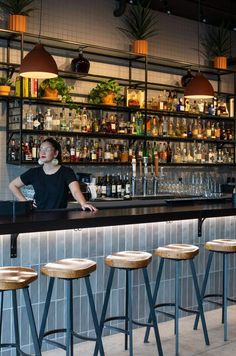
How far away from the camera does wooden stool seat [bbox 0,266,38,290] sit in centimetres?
304

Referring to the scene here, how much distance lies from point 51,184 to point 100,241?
75 cm

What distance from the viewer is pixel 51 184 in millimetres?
4758

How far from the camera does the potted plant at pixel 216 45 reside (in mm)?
8258

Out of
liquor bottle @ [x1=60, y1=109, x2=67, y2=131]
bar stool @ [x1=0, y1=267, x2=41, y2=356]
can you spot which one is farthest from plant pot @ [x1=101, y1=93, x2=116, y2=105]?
bar stool @ [x1=0, y1=267, x2=41, y2=356]

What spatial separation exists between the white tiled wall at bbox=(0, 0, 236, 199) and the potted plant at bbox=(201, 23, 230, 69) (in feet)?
0.73

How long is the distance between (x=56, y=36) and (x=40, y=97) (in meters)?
0.99

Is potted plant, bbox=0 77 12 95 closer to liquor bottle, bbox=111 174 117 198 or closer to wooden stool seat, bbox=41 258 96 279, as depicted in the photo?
liquor bottle, bbox=111 174 117 198

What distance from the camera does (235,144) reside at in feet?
27.5

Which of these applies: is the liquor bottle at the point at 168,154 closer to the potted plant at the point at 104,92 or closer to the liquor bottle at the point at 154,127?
the liquor bottle at the point at 154,127

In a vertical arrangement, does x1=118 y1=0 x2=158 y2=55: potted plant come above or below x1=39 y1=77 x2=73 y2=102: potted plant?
above

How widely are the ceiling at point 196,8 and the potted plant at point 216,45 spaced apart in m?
0.25

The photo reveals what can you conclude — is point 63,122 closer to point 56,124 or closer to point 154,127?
point 56,124

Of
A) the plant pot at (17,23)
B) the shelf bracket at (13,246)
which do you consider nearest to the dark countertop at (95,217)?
the shelf bracket at (13,246)

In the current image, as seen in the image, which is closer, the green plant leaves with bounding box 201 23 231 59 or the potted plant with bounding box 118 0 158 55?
the potted plant with bounding box 118 0 158 55
